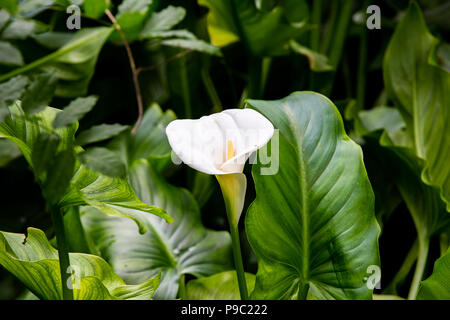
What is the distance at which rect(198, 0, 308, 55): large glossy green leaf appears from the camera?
0.76 metres

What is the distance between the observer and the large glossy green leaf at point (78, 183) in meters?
0.39

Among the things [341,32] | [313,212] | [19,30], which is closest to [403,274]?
[313,212]

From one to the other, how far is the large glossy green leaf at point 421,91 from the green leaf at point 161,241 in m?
0.33

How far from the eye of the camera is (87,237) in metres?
0.58

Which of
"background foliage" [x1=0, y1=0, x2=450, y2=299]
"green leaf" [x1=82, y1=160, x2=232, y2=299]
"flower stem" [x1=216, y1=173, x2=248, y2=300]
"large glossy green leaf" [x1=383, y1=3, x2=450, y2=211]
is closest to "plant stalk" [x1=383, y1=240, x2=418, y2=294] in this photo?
"background foliage" [x1=0, y1=0, x2=450, y2=299]

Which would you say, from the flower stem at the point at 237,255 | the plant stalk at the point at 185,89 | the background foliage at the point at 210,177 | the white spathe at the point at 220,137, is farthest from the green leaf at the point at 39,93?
the plant stalk at the point at 185,89

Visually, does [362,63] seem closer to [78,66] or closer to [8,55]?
[78,66]

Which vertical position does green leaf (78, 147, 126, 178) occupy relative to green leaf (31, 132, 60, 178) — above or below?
below

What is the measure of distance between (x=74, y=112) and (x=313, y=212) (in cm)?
27

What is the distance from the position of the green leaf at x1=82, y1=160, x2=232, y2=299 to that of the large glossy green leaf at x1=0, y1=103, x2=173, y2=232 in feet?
0.61

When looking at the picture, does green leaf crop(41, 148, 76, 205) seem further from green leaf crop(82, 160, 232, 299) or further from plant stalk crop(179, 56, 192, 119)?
plant stalk crop(179, 56, 192, 119)

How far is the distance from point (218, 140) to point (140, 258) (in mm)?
259

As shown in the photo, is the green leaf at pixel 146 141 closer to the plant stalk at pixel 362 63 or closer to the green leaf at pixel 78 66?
the green leaf at pixel 78 66

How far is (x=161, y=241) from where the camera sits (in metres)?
0.63
